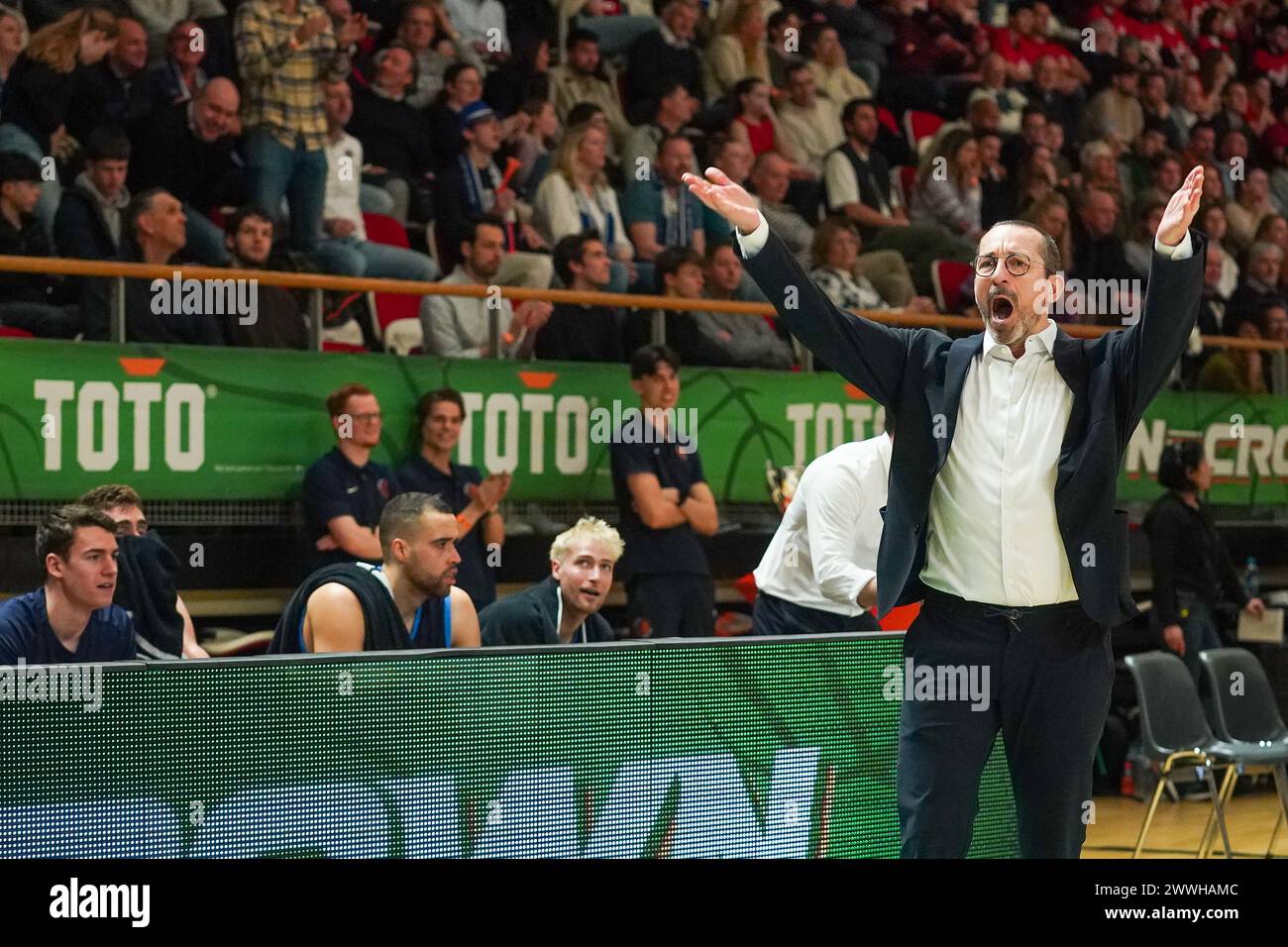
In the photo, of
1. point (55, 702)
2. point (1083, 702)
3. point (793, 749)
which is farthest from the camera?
point (793, 749)

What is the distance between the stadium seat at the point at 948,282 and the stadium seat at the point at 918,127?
1325mm

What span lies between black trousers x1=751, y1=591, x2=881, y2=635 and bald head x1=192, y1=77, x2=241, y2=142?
143 inches

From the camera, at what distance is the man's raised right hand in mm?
3717

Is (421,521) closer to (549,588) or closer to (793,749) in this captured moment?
(549,588)

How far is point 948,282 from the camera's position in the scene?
1091 cm

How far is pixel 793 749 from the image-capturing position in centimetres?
529

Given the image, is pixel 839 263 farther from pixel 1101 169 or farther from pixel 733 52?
pixel 1101 169

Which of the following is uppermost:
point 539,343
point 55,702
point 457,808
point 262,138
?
point 262,138

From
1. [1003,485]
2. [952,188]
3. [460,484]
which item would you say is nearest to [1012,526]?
[1003,485]

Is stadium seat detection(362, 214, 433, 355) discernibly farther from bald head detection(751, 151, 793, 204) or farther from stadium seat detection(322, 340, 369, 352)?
bald head detection(751, 151, 793, 204)

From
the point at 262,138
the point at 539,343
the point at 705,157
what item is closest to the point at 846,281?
the point at 705,157

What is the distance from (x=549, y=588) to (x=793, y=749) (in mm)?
1301

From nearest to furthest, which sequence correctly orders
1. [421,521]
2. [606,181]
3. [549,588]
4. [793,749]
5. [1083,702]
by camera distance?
[1083,702]
[793,749]
[421,521]
[549,588]
[606,181]

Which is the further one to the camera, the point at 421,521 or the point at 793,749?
the point at 421,521
